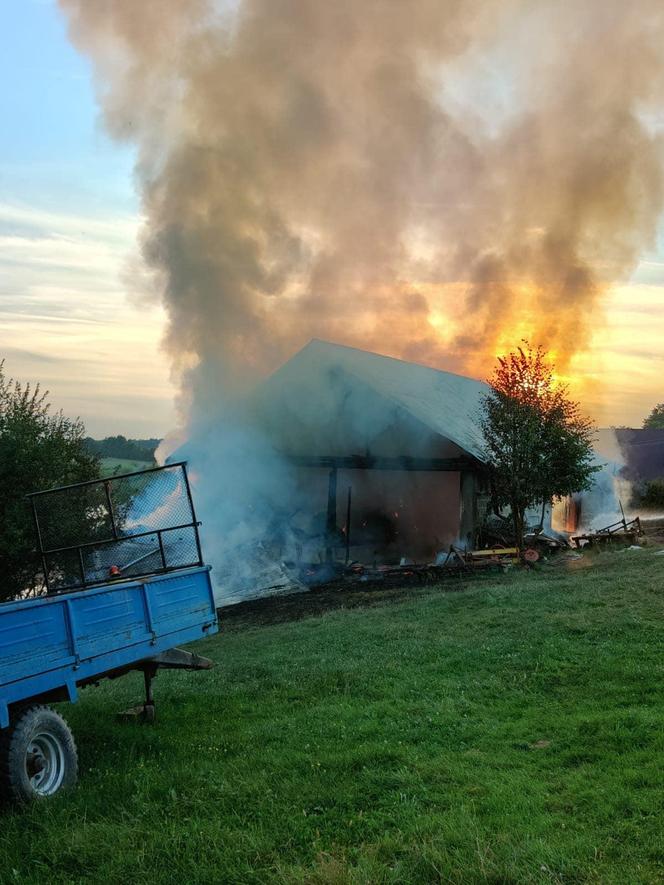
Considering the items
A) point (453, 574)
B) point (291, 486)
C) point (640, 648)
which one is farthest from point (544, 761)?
point (291, 486)

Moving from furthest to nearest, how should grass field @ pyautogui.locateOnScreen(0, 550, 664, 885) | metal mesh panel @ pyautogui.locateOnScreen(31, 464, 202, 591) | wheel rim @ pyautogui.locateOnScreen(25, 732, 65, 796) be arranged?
metal mesh panel @ pyautogui.locateOnScreen(31, 464, 202, 591), wheel rim @ pyautogui.locateOnScreen(25, 732, 65, 796), grass field @ pyautogui.locateOnScreen(0, 550, 664, 885)

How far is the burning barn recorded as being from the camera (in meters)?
25.0

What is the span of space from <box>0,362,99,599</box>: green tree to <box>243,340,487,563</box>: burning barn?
→ 10.4m

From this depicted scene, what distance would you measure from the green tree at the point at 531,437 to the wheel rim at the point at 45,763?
17.8m

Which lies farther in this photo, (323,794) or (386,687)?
(386,687)

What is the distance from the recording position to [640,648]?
8.58 metres

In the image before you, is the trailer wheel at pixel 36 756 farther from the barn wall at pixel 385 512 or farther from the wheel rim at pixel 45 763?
the barn wall at pixel 385 512

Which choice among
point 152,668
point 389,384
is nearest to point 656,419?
point 389,384

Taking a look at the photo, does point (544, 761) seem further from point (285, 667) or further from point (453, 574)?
point (453, 574)

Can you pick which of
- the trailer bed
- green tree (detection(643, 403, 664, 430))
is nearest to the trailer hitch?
the trailer bed

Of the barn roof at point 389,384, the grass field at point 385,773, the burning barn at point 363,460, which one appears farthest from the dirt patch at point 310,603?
the grass field at point 385,773

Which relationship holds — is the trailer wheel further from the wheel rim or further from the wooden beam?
the wooden beam

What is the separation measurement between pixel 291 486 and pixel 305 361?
15.5 feet

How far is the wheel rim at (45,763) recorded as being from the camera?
5.57 metres
